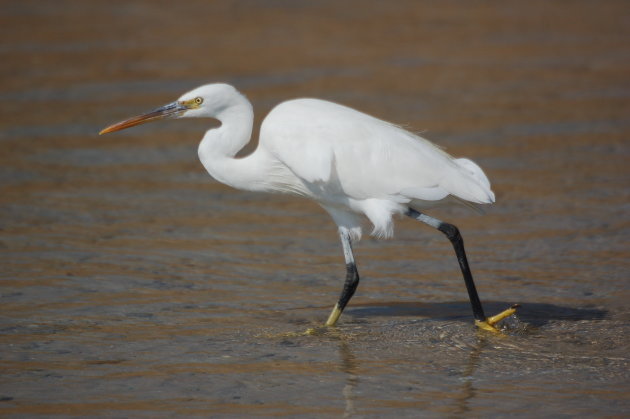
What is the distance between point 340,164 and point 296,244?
212 centimetres

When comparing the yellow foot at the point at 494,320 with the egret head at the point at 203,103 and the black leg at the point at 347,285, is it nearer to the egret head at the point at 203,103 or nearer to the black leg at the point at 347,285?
the black leg at the point at 347,285

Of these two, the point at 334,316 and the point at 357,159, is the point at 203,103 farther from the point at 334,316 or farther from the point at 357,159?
the point at 334,316

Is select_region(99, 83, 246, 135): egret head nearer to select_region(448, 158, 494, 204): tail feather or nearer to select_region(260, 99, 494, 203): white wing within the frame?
select_region(260, 99, 494, 203): white wing

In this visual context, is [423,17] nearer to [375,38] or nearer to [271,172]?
[375,38]

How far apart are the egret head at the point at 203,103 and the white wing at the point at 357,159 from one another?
31cm

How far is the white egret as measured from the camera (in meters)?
6.02

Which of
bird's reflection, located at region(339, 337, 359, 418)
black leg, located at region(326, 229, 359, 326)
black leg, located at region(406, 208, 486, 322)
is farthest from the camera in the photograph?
black leg, located at region(326, 229, 359, 326)

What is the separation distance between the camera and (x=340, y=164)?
19.9ft

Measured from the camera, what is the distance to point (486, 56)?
1436 centimetres

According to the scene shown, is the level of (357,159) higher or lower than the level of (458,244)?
higher

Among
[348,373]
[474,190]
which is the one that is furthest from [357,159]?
[348,373]

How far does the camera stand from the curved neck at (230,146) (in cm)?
621

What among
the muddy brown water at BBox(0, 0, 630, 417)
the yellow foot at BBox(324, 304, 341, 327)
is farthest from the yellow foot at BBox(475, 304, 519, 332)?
the yellow foot at BBox(324, 304, 341, 327)

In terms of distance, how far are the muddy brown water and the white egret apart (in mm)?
646
